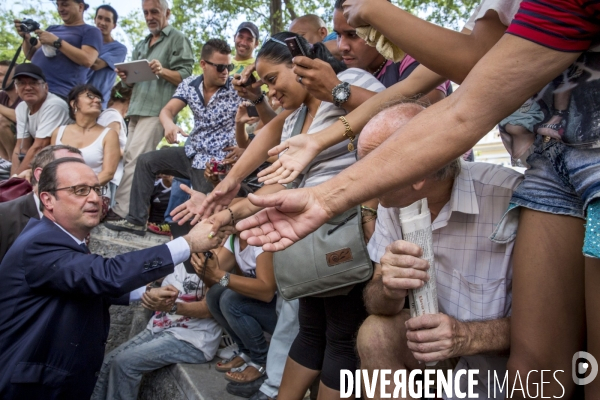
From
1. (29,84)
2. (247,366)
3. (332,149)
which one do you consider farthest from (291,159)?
(29,84)

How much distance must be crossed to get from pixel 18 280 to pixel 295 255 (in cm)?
181

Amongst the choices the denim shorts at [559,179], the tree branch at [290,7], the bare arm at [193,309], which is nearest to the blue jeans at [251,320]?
the bare arm at [193,309]

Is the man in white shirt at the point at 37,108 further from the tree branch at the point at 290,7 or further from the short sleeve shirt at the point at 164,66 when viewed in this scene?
→ the tree branch at the point at 290,7

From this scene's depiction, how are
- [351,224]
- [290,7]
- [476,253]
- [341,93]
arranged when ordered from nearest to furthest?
[476,253] < [351,224] < [341,93] < [290,7]

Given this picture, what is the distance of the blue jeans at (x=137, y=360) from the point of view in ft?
13.7

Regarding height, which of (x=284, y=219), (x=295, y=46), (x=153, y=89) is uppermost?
(x=153, y=89)

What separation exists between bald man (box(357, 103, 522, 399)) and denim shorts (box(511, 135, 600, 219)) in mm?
189

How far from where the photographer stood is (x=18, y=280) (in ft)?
→ 10.9

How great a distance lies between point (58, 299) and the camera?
331 cm

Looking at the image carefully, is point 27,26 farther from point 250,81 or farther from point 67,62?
point 250,81

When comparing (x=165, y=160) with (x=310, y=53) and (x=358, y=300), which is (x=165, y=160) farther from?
(x=358, y=300)

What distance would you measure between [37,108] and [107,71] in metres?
0.95

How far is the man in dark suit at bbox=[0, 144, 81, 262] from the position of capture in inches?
164

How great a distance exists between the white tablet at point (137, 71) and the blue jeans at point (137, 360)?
112 inches
